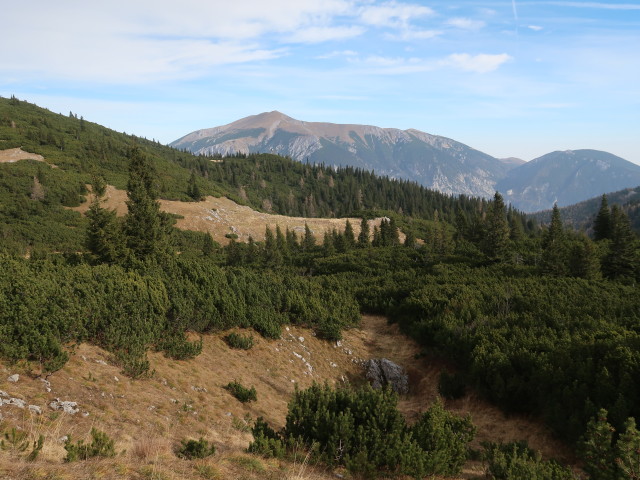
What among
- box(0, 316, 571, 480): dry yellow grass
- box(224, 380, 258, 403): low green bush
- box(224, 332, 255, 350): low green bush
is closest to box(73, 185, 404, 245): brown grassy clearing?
box(224, 332, 255, 350): low green bush

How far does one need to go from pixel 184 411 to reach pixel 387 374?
44.3ft

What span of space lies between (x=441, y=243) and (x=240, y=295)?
4667 centimetres

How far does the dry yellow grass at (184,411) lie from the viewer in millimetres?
5930

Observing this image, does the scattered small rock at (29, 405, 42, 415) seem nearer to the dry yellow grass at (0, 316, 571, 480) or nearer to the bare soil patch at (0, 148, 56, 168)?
the dry yellow grass at (0, 316, 571, 480)

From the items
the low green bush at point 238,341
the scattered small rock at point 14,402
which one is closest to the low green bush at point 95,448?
the scattered small rock at point 14,402

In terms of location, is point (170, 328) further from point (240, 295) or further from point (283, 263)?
point (283, 263)

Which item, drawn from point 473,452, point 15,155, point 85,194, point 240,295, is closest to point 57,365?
point 240,295

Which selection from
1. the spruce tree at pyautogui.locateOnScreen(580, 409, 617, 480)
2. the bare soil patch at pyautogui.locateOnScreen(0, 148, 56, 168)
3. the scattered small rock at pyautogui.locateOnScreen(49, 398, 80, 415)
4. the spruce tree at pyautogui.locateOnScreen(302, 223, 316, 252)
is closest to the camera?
the spruce tree at pyautogui.locateOnScreen(580, 409, 617, 480)

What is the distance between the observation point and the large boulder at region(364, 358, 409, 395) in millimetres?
20062

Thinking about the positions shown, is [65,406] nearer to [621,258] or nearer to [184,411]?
[184,411]

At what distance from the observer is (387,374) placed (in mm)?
20469

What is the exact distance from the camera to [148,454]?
6.39 meters

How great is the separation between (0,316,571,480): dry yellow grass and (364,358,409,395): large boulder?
70cm

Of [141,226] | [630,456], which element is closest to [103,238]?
[141,226]
